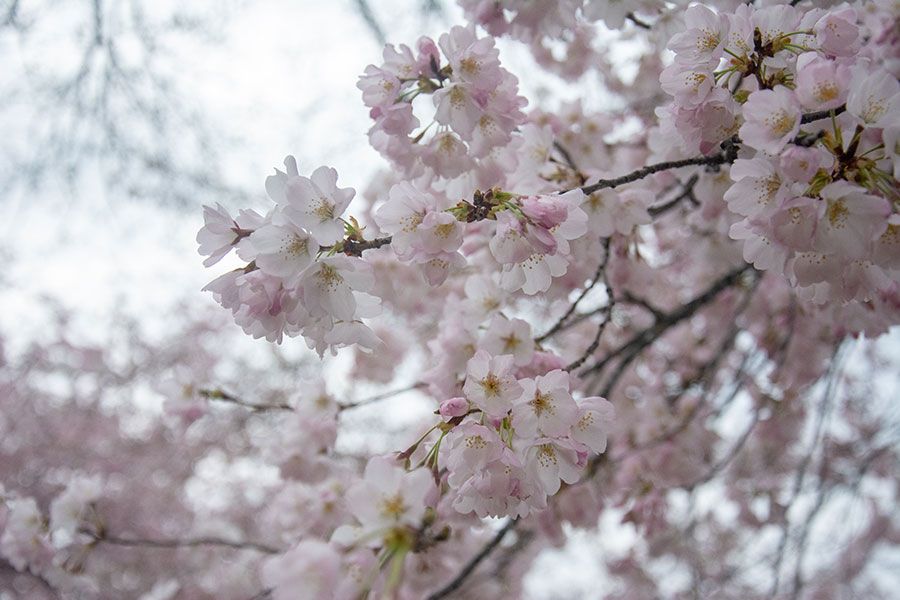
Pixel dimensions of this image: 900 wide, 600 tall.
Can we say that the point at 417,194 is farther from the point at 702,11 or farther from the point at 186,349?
the point at 186,349

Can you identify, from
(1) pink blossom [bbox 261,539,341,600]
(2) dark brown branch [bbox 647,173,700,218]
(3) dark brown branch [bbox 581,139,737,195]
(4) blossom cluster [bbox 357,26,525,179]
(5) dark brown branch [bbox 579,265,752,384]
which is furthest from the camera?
(5) dark brown branch [bbox 579,265,752,384]

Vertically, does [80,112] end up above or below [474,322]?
above

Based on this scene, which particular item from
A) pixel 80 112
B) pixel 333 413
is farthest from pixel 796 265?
pixel 80 112

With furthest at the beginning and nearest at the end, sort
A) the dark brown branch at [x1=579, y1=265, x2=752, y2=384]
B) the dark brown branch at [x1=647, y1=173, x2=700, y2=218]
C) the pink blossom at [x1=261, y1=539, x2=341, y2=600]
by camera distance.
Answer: the dark brown branch at [x1=579, y1=265, x2=752, y2=384]
the dark brown branch at [x1=647, y1=173, x2=700, y2=218]
the pink blossom at [x1=261, y1=539, x2=341, y2=600]

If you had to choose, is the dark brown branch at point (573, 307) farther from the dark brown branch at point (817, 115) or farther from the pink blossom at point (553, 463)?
the dark brown branch at point (817, 115)

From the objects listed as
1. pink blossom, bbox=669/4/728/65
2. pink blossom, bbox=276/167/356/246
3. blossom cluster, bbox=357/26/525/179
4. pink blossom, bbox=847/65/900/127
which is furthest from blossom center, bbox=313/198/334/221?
pink blossom, bbox=847/65/900/127

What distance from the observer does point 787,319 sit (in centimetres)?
271

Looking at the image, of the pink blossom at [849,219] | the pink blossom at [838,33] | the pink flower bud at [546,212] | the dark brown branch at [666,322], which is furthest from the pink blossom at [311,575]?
the dark brown branch at [666,322]

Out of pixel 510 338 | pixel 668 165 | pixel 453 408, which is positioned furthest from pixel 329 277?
pixel 668 165

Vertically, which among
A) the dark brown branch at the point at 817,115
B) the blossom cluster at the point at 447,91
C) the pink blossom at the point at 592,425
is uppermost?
the blossom cluster at the point at 447,91

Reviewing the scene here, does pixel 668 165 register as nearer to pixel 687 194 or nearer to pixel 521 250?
pixel 521 250

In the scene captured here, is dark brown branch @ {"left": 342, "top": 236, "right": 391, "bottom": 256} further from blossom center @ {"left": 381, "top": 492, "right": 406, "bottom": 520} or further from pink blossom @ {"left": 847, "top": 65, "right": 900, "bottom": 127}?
pink blossom @ {"left": 847, "top": 65, "right": 900, "bottom": 127}

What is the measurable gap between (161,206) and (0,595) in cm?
435

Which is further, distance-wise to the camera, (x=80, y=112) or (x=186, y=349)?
(x=186, y=349)
